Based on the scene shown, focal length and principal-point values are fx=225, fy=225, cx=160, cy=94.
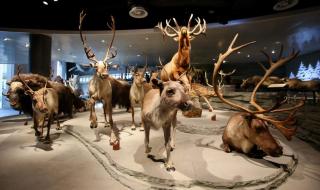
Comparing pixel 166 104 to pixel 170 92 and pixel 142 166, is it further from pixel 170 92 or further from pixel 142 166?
pixel 142 166

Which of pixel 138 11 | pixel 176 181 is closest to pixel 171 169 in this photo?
Result: pixel 176 181

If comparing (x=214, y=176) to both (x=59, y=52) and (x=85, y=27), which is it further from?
(x=59, y=52)

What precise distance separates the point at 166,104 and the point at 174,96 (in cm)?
14

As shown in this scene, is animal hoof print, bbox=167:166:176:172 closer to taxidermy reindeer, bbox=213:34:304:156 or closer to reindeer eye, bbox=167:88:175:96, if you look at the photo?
reindeer eye, bbox=167:88:175:96

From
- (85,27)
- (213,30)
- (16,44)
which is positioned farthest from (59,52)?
(213,30)

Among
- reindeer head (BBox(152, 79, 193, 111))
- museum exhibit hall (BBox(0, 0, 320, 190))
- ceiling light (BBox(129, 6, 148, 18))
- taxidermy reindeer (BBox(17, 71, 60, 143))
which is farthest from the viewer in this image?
ceiling light (BBox(129, 6, 148, 18))

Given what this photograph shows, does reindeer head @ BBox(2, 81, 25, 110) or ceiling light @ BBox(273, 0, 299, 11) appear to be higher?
ceiling light @ BBox(273, 0, 299, 11)

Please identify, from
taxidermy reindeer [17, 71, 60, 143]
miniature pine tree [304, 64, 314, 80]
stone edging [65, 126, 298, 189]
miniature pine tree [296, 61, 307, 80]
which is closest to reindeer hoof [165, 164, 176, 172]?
stone edging [65, 126, 298, 189]

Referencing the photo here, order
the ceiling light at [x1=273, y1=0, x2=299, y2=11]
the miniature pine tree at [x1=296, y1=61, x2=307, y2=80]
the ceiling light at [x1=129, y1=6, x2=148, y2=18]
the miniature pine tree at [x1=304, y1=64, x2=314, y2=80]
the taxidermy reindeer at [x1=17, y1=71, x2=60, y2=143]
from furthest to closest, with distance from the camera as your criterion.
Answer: the miniature pine tree at [x1=296, y1=61, x2=307, y2=80] < the miniature pine tree at [x1=304, y1=64, x2=314, y2=80] < the ceiling light at [x1=129, y1=6, x2=148, y2=18] < the ceiling light at [x1=273, y1=0, x2=299, y2=11] < the taxidermy reindeer at [x1=17, y1=71, x2=60, y2=143]

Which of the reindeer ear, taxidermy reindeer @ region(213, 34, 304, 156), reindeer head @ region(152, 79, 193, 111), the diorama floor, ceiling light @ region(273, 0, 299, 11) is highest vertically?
ceiling light @ region(273, 0, 299, 11)

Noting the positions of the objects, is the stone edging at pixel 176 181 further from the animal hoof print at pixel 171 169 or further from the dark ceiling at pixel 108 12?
the dark ceiling at pixel 108 12

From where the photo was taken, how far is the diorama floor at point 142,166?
2.49 meters

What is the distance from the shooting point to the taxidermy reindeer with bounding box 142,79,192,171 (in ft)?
7.85

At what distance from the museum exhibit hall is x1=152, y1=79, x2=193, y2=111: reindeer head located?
0.01 metres
